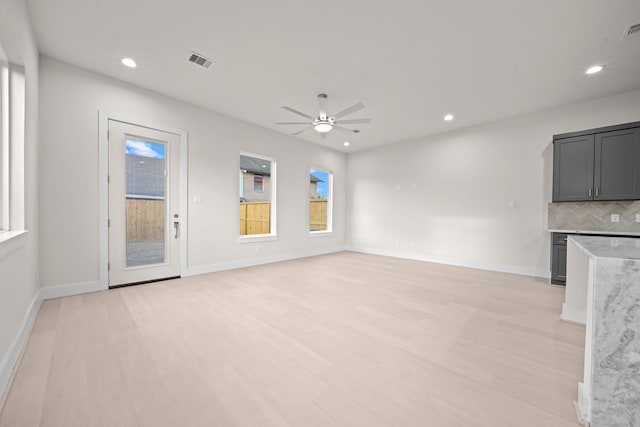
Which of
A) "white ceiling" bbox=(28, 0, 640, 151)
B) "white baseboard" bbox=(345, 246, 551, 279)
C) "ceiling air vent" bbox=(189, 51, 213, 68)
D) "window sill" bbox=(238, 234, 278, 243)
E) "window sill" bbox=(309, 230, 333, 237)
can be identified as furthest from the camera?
"window sill" bbox=(309, 230, 333, 237)

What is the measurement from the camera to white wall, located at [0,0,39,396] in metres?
1.68

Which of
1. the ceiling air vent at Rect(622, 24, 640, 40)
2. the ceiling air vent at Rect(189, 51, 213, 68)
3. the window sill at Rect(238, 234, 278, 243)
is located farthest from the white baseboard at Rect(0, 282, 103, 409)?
the ceiling air vent at Rect(622, 24, 640, 40)

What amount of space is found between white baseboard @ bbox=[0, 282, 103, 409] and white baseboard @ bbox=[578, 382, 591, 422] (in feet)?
10.6

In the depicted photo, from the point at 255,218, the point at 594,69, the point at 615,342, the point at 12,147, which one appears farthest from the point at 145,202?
the point at 594,69

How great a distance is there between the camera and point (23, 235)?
83.2 inches

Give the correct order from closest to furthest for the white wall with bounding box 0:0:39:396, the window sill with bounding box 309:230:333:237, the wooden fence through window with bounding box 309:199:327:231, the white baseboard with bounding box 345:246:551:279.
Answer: the white wall with bounding box 0:0:39:396
the white baseboard with bounding box 345:246:551:279
the window sill with bounding box 309:230:333:237
the wooden fence through window with bounding box 309:199:327:231

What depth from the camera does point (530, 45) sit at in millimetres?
2711

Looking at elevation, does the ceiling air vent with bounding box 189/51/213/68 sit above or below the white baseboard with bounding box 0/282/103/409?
above

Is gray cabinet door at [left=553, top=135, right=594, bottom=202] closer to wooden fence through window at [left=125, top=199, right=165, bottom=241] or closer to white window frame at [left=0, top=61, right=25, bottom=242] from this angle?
wooden fence through window at [left=125, top=199, right=165, bottom=241]

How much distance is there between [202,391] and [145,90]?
4289 millimetres

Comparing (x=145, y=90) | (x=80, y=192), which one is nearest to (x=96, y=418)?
(x=80, y=192)

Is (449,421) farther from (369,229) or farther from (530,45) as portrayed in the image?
(369,229)

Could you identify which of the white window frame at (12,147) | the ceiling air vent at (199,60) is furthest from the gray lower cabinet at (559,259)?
the white window frame at (12,147)

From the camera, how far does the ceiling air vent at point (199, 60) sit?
3.01 metres
